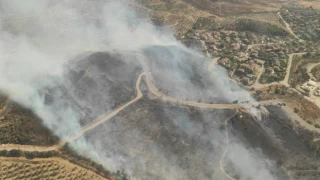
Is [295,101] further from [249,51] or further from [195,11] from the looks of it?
[195,11]

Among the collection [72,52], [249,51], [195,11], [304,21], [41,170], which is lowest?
[41,170]

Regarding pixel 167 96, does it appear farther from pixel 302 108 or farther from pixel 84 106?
pixel 302 108

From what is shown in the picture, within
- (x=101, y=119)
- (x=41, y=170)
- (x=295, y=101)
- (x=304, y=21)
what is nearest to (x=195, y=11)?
(x=304, y=21)

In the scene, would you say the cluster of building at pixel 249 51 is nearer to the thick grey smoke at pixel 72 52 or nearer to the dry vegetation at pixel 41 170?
the thick grey smoke at pixel 72 52

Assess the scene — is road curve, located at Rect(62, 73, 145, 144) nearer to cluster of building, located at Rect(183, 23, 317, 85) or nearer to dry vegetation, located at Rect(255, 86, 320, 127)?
dry vegetation, located at Rect(255, 86, 320, 127)

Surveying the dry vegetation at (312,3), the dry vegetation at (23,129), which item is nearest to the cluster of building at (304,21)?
the dry vegetation at (312,3)

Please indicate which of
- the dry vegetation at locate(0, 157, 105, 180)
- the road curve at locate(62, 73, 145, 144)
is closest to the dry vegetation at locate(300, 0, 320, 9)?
the road curve at locate(62, 73, 145, 144)
